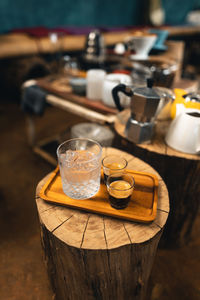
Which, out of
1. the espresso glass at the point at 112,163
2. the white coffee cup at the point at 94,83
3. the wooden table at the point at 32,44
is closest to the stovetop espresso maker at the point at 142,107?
the espresso glass at the point at 112,163

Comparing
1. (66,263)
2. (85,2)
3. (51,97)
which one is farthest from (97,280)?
(85,2)

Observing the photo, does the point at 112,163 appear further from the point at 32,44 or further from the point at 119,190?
the point at 32,44

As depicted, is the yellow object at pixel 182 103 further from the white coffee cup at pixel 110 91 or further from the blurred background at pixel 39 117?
the blurred background at pixel 39 117

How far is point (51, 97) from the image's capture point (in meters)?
2.01

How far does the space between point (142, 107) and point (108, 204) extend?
0.53 m

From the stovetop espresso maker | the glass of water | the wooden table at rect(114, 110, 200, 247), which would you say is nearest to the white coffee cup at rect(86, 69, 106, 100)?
the wooden table at rect(114, 110, 200, 247)

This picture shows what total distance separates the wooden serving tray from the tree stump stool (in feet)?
0.09

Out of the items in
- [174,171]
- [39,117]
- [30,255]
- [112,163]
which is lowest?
[30,255]

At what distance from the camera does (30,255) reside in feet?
4.84

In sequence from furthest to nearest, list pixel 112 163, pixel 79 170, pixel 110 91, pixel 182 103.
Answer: pixel 110 91 < pixel 182 103 < pixel 112 163 < pixel 79 170

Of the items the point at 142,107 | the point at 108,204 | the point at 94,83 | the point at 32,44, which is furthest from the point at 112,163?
the point at 32,44

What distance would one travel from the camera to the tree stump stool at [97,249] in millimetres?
750

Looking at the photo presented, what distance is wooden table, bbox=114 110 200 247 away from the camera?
1158mm

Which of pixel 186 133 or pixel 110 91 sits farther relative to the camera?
pixel 110 91
